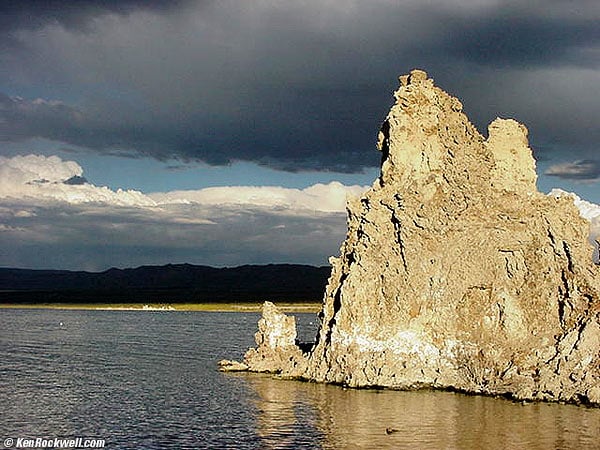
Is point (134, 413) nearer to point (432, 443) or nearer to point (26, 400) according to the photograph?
point (26, 400)

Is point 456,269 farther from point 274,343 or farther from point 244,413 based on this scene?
point 274,343

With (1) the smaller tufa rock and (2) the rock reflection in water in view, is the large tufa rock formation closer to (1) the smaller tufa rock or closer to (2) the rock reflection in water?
(2) the rock reflection in water

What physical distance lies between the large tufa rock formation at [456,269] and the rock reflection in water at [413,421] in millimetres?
2657

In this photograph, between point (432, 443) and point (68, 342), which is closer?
point (432, 443)

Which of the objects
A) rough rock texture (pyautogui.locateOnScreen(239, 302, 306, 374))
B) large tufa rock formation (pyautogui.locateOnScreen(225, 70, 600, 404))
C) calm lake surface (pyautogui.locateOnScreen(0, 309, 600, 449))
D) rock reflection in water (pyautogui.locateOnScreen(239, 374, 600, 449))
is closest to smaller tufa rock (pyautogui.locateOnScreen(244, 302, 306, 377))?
rough rock texture (pyautogui.locateOnScreen(239, 302, 306, 374))

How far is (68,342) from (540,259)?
71.9 meters

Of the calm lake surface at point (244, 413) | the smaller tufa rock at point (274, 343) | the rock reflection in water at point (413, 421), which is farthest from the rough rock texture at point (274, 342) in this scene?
the rock reflection in water at point (413, 421)

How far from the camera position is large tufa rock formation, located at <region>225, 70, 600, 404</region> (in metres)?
62.0

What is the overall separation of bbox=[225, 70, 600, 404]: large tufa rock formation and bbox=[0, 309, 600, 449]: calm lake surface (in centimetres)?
277

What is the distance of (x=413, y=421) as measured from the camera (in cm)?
5253

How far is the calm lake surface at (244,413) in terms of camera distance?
1879 inches

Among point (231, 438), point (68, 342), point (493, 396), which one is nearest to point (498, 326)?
point (493, 396)

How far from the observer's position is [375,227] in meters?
66.5

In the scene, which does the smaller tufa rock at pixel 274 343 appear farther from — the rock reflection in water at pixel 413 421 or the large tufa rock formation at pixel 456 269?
the rock reflection in water at pixel 413 421
